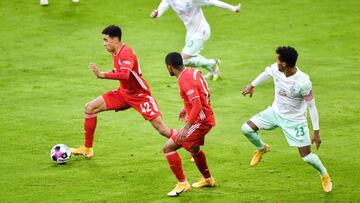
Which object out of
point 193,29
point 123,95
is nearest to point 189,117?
point 123,95

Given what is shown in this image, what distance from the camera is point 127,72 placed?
12836 millimetres

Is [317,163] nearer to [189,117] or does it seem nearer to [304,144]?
[304,144]

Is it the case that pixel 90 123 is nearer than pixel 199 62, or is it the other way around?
pixel 90 123

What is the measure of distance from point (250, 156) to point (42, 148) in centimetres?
389

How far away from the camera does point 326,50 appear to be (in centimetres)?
2123

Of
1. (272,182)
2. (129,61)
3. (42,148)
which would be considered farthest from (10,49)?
(272,182)

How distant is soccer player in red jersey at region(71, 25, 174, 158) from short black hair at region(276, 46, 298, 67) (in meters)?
2.60

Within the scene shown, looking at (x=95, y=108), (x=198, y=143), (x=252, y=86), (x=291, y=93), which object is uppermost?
(x=291, y=93)

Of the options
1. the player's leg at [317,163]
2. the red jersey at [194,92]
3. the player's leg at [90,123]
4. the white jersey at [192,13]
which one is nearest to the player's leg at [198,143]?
the red jersey at [194,92]

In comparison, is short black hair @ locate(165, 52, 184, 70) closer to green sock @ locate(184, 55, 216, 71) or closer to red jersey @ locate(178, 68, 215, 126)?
red jersey @ locate(178, 68, 215, 126)

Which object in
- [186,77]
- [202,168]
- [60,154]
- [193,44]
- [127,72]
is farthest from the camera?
[193,44]

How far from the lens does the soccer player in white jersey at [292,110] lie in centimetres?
1130

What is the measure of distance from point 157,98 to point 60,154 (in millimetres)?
4815

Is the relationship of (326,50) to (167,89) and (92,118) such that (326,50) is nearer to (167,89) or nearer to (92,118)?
(167,89)
